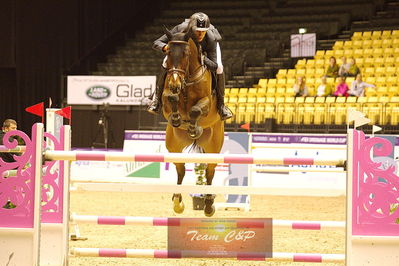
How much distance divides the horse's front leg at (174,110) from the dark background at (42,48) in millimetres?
10500

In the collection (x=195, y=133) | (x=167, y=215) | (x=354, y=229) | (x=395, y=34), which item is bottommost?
(x=167, y=215)

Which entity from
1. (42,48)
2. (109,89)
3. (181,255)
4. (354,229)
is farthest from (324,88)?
(181,255)

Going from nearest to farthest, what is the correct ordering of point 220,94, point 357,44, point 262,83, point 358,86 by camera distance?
point 220,94
point 358,86
point 357,44
point 262,83

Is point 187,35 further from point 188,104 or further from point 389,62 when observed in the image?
point 389,62

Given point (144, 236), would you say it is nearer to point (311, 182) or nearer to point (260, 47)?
point (311, 182)

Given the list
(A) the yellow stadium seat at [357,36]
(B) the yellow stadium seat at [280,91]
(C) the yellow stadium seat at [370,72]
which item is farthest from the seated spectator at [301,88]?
(A) the yellow stadium seat at [357,36]

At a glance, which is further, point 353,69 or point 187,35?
point 353,69

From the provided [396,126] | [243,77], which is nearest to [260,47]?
[243,77]

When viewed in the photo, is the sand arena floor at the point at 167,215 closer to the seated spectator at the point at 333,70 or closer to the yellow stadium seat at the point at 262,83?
the seated spectator at the point at 333,70

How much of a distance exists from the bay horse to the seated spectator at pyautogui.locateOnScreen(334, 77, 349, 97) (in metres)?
7.31

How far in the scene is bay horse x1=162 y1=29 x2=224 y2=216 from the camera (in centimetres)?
577

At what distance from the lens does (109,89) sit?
50.7ft

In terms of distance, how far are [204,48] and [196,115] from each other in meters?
0.94

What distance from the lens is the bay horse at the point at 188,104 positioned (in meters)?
5.77
